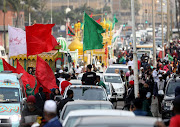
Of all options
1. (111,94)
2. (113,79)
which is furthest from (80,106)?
(113,79)

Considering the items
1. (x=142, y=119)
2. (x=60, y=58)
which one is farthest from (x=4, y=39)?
(x=142, y=119)

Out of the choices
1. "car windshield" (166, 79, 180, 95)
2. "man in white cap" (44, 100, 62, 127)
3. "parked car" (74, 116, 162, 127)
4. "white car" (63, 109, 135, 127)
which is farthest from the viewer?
"car windshield" (166, 79, 180, 95)

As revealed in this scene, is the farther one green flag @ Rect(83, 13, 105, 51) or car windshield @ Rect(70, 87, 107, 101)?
green flag @ Rect(83, 13, 105, 51)

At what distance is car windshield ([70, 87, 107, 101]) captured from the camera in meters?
14.8

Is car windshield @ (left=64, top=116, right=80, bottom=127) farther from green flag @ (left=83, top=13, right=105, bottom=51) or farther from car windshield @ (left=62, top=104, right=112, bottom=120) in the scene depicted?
green flag @ (left=83, top=13, right=105, bottom=51)

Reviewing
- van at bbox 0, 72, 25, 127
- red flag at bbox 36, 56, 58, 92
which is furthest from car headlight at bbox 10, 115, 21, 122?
red flag at bbox 36, 56, 58, 92

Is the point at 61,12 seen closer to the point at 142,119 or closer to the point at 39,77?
the point at 39,77

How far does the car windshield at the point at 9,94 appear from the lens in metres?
15.0

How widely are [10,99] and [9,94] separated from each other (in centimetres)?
29

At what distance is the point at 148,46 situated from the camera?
56.1 m

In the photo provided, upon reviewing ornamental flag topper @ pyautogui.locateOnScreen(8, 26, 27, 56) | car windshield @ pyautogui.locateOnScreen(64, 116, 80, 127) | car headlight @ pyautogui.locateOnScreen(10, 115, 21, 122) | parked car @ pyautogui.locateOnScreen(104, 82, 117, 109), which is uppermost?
ornamental flag topper @ pyautogui.locateOnScreen(8, 26, 27, 56)

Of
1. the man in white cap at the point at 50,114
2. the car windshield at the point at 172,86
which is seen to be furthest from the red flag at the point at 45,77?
the man in white cap at the point at 50,114

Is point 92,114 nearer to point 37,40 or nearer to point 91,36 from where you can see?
point 37,40

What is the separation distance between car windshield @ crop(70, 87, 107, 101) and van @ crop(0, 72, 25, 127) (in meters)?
1.44
